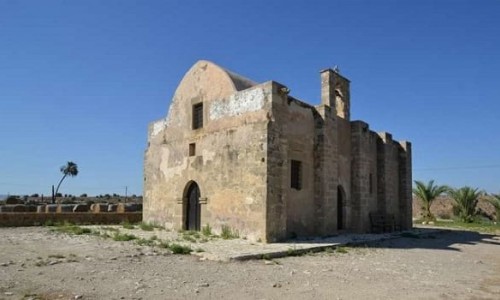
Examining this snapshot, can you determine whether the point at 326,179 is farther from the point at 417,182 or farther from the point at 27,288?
the point at 417,182

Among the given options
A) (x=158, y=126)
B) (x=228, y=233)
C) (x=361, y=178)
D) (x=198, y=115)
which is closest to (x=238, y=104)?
(x=198, y=115)

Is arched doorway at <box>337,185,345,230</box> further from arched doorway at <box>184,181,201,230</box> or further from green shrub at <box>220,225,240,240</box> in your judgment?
arched doorway at <box>184,181,201,230</box>

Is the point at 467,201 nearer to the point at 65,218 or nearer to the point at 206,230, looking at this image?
the point at 206,230

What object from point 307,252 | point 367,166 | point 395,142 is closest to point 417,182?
point 395,142

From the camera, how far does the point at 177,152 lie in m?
14.7

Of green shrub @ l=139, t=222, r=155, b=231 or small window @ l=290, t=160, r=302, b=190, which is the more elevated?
small window @ l=290, t=160, r=302, b=190

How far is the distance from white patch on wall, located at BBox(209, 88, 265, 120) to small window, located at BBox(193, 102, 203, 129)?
836 millimetres

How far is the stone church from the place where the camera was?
1112cm

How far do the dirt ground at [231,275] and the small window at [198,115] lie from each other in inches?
229

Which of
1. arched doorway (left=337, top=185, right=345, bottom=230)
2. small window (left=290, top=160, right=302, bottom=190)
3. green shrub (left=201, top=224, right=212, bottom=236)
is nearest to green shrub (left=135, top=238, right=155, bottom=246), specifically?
green shrub (left=201, top=224, right=212, bottom=236)

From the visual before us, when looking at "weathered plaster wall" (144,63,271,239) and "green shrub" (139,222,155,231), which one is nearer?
"weathered plaster wall" (144,63,271,239)

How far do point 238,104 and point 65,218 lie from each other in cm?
965

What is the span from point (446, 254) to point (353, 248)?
7.24 ft

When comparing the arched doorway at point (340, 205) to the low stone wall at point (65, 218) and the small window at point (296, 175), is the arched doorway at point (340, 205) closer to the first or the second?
the small window at point (296, 175)
